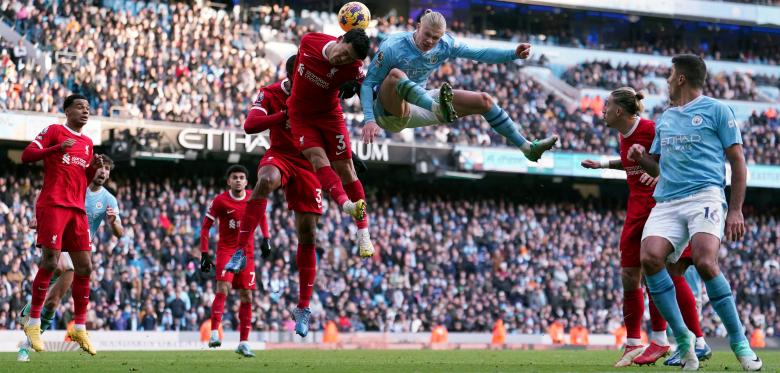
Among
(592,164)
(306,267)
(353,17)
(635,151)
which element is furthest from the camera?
(306,267)

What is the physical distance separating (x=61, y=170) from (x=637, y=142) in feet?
22.0

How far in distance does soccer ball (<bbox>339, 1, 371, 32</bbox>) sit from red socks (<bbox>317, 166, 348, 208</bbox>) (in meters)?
1.58

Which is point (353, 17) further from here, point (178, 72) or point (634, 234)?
point (178, 72)

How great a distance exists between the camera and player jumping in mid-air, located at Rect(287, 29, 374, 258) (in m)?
12.1

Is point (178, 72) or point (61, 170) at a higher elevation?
point (178, 72)

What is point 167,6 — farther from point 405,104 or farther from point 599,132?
point 405,104

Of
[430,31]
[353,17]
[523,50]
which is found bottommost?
[523,50]

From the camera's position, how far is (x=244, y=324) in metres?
15.6

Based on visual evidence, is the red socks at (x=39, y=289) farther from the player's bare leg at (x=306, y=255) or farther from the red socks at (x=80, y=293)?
the player's bare leg at (x=306, y=255)

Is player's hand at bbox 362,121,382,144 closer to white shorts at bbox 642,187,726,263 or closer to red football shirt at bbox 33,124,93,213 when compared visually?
white shorts at bbox 642,187,726,263

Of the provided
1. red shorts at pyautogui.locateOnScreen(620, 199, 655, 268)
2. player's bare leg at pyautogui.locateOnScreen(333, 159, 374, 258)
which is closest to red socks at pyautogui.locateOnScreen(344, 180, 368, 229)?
player's bare leg at pyautogui.locateOnScreen(333, 159, 374, 258)

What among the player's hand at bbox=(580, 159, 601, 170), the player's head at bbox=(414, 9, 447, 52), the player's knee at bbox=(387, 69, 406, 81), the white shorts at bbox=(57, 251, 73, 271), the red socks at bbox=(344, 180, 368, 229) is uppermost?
the player's head at bbox=(414, 9, 447, 52)

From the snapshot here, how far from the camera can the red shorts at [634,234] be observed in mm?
11836

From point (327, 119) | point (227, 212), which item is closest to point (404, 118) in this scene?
point (327, 119)
